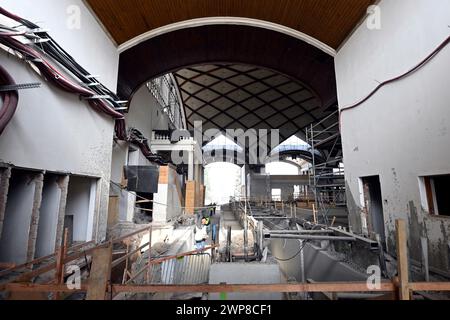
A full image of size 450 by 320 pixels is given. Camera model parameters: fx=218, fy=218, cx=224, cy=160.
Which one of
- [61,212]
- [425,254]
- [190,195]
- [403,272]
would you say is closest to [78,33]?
[61,212]

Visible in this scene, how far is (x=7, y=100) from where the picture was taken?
299cm

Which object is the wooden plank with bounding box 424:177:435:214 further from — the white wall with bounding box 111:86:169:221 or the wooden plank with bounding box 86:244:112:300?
the white wall with bounding box 111:86:169:221

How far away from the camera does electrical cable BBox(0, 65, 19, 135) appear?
289 cm

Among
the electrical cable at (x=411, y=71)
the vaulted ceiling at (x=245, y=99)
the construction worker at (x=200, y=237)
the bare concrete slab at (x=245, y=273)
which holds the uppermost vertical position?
the vaulted ceiling at (x=245, y=99)

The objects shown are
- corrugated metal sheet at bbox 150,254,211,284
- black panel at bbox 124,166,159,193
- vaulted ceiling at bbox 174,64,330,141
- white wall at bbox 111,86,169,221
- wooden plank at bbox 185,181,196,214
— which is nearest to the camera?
corrugated metal sheet at bbox 150,254,211,284

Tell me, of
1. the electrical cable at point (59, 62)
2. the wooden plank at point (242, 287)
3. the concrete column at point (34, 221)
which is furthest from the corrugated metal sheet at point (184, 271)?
the electrical cable at point (59, 62)

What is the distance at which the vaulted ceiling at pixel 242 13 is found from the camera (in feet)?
18.0

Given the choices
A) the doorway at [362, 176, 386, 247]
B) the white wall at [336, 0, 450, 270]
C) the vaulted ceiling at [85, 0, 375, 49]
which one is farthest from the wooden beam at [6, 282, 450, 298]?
the vaulted ceiling at [85, 0, 375, 49]

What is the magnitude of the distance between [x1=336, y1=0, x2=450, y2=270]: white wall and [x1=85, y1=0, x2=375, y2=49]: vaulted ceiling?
0.62 m

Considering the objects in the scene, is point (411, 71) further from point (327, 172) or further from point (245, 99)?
point (245, 99)

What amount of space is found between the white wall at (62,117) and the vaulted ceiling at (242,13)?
56cm

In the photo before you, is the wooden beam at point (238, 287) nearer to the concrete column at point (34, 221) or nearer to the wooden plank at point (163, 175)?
the concrete column at point (34, 221)

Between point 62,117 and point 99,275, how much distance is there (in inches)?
149

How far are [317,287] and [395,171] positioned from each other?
154 inches
